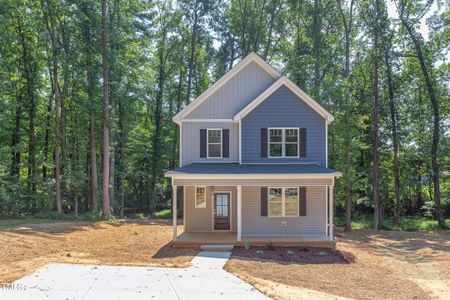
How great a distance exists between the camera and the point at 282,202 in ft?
54.6

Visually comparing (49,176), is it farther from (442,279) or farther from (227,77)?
(442,279)

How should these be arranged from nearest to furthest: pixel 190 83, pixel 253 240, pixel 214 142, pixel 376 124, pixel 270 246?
pixel 270 246 → pixel 253 240 → pixel 214 142 → pixel 376 124 → pixel 190 83

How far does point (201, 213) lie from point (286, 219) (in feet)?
Answer: 11.9

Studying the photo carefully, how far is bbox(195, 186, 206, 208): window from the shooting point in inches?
691

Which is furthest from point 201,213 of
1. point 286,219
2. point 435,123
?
point 435,123

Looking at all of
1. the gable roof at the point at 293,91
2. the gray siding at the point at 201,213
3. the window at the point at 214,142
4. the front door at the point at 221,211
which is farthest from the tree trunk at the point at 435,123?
the window at the point at 214,142

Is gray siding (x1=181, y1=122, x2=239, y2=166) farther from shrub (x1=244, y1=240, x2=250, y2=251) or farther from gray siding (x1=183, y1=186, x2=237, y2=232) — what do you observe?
shrub (x1=244, y1=240, x2=250, y2=251)

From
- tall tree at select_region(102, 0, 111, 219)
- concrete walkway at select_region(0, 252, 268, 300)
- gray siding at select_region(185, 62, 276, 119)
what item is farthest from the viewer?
tall tree at select_region(102, 0, 111, 219)

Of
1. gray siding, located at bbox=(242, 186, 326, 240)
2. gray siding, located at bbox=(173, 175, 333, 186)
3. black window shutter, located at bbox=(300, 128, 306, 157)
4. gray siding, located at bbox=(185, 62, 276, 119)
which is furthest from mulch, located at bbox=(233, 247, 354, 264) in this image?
gray siding, located at bbox=(185, 62, 276, 119)

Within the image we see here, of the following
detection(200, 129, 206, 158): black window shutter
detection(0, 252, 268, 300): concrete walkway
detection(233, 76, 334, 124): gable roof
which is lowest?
detection(0, 252, 268, 300): concrete walkway

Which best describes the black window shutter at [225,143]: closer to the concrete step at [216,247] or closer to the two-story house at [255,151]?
the two-story house at [255,151]

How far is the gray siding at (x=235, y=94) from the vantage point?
1805 cm

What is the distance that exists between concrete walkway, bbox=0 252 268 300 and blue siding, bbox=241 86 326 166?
7.68 m

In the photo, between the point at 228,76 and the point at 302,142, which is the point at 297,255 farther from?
the point at 228,76
